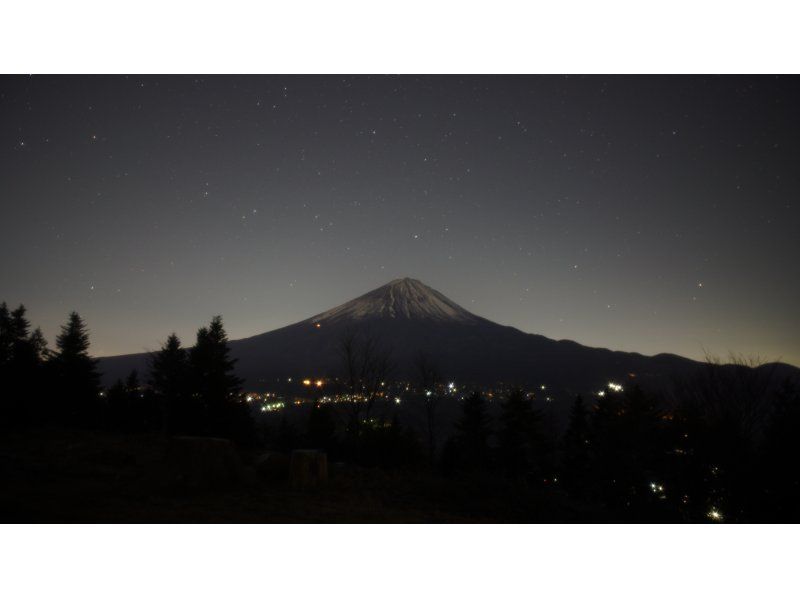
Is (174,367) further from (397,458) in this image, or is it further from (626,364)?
(626,364)

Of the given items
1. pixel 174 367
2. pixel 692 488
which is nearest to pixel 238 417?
pixel 174 367

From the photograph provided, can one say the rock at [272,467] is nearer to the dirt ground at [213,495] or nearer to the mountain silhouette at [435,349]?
the dirt ground at [213,495]

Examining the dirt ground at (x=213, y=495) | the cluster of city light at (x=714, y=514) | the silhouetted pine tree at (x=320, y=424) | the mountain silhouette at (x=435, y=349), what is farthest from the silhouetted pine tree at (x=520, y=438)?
the mountain silhouette at (x=435, y=349)

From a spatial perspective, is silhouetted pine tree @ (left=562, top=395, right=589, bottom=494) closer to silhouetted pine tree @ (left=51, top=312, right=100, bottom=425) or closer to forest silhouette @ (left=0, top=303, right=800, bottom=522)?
forest silhouette @ (left=0, top=303, right=800, bottom=522)

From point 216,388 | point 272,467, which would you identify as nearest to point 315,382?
point 216,388

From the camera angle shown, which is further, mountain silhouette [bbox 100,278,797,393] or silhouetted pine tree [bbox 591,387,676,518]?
mountain silhouette [bbox 100,278,797,393]

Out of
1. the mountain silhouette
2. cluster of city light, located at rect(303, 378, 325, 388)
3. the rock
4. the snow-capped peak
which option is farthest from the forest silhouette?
the snow-capped peak
